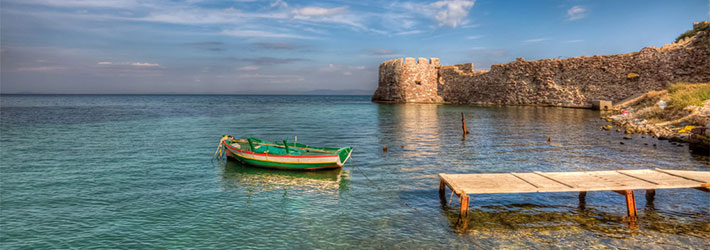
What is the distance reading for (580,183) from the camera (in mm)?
9094

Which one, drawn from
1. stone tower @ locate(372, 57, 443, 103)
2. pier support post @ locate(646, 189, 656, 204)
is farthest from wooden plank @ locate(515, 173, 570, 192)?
stone tower @ locate(372, 57, 443, 103)

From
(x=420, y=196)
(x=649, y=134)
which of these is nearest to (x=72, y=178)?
(x=420, y=196)

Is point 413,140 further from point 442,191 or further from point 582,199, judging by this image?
point 582,199

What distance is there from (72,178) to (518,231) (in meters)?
13.1

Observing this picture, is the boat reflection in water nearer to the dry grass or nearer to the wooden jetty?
the wooden jetty

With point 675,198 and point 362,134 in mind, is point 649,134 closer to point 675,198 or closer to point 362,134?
point 675,198

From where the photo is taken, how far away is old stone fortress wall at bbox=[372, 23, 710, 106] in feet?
133

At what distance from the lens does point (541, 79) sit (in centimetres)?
5222

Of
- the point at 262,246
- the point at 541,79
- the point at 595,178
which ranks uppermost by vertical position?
the point at 541,79

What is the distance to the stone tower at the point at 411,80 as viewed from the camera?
61.4m

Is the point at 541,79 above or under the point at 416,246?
above

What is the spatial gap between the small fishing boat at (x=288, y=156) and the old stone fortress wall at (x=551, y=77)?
4065cm

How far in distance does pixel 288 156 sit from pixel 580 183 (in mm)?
8697

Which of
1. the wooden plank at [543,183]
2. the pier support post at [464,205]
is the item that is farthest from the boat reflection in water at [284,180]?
the wooden plank at [543,183]
